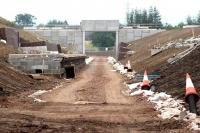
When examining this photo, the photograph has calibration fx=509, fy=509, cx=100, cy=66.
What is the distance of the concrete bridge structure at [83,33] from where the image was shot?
336 ft

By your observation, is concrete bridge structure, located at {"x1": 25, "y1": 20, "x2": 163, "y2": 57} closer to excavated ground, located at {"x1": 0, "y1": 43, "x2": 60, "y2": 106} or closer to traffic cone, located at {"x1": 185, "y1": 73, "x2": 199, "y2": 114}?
excavated ground, located at {"x1": 0, "y1": 43, "x2": 60, "y2": 106}

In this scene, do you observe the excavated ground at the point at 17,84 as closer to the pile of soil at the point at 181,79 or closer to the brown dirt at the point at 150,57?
the pile of soil at the point at 181,79

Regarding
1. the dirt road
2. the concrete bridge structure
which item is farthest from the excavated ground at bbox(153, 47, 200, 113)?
the concrete bridge structure

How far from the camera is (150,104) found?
A: 17.2 metres

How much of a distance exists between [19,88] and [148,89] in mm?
6140

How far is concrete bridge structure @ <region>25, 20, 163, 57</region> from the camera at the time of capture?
336 ft

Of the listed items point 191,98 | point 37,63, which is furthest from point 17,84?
point 191,98

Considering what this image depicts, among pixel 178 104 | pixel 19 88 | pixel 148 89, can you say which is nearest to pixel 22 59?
pixel 19 88

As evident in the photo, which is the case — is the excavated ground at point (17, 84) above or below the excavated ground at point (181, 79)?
below

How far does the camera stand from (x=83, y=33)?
104m

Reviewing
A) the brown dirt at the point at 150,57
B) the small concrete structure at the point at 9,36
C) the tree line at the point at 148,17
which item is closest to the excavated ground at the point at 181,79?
the brown dirt at the point at 150,57

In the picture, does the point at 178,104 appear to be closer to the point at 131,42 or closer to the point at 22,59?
the point at 22,59

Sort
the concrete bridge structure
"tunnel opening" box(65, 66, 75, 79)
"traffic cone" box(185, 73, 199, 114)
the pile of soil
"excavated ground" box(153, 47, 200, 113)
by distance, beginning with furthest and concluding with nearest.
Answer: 1. the concrete bridge structure
2. "tunnel opening" box(65, 66, 75, 79)
3. the pile of soil
4. "excavated ground" box(153, 47, 200, 113)
5. "traffic cone" box(185, 73, 199, 114)

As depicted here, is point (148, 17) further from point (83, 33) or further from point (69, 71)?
point (69, 71)
